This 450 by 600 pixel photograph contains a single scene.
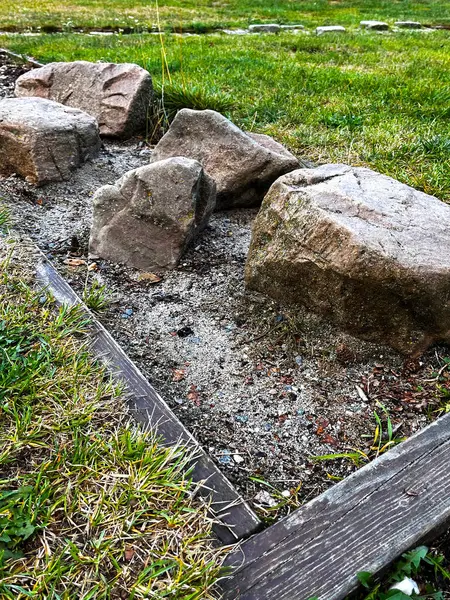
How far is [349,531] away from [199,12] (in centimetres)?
1597

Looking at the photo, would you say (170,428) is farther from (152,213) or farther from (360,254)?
(152,213)

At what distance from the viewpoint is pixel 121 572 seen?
1.31m

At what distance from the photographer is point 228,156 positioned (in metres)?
3.28

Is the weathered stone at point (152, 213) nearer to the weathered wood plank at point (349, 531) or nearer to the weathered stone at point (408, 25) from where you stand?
the weathered wood plank at point (349, 531)

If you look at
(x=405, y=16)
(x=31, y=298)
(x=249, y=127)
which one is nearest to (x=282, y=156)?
(x=249, y=127)

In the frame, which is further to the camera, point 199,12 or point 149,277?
point 199,12

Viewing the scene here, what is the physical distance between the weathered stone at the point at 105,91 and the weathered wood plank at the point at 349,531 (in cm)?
359

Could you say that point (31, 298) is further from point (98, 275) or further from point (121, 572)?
point (121, 572)

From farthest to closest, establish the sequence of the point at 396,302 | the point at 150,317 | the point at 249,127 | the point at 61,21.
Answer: the point at 61,21, the point at 249,127, the point at 150,317, the point at 396,302

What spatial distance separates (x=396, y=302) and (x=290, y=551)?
1089mm

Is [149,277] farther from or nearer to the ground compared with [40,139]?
nearer to the ground

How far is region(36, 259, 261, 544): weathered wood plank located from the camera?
1468 millimetres

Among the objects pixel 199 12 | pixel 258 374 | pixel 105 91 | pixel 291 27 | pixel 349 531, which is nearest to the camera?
pixel 349 531

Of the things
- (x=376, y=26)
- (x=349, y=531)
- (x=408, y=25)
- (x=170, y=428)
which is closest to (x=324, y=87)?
(x=170, y=428)
